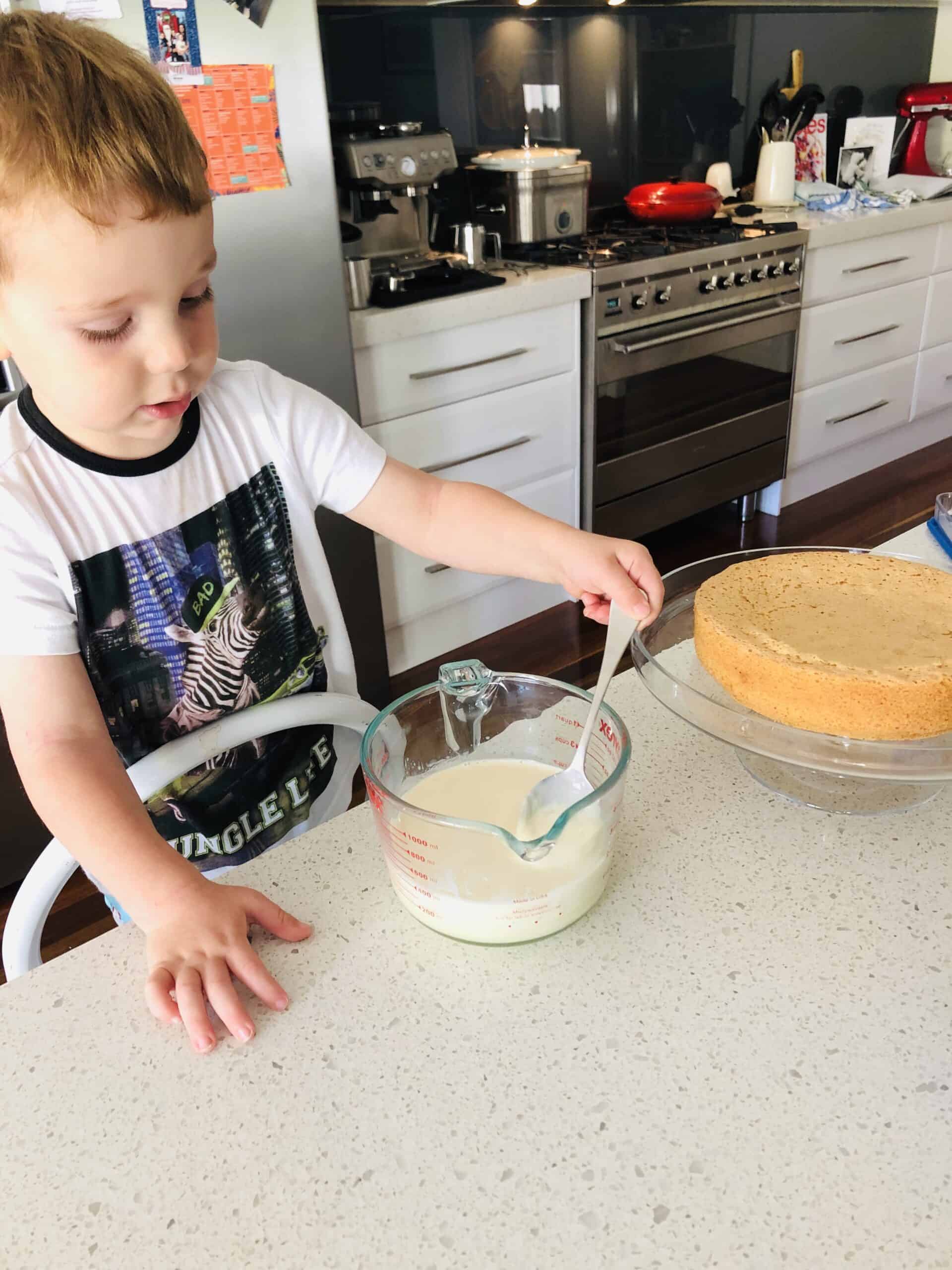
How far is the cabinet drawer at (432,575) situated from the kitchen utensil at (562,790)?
1483 millimetres

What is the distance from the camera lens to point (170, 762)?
2.52 ft

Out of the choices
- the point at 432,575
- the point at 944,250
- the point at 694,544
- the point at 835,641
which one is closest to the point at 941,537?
the point at 835,641

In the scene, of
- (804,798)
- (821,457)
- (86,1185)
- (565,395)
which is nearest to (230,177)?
(565,395)

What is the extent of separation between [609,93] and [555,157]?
2.10 ft

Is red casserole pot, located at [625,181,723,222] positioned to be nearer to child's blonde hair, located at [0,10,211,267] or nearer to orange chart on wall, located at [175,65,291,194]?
orange chart on wall, located at [175,65,291,194]

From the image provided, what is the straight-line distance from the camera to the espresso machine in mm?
2082

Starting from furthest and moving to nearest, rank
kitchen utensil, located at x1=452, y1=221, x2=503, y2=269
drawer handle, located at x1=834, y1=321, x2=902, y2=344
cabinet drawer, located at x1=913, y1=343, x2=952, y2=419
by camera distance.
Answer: cabinet drawer, located at x1=913, y1=343, x2=952, y2=419 < drawer handle, located at x1=834, y1=321, x2=902, y2=344 < kitchen utensil, located at x1=452, y1=221, x2=503, y2=269

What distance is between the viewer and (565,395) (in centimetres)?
243

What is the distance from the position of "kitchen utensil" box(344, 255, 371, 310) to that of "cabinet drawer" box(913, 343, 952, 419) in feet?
7.53

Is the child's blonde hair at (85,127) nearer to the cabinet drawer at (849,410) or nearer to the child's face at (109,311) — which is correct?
the child's face at (109,311)

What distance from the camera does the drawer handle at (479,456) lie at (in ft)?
7.26

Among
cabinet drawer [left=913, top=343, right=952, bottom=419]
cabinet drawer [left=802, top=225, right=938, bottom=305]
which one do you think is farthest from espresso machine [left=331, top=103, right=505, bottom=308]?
cabinet drawer [left=913, top=343, right=952, bottom=419]

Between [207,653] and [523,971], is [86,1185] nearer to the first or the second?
[523,971]

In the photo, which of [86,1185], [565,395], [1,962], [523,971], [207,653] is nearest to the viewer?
[86,1185]
